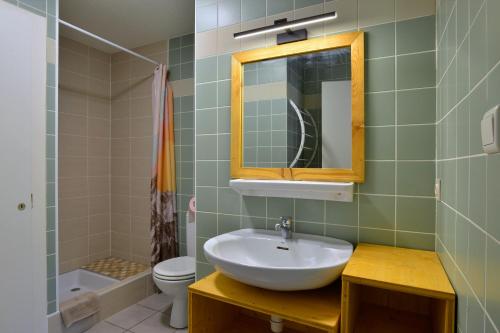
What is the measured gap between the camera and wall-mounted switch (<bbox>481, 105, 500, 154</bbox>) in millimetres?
451

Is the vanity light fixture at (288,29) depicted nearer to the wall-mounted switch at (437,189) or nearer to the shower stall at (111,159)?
the wall-mounted switch at (437,189)

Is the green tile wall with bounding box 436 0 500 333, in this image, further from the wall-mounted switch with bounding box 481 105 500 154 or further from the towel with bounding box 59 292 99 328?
the towel with bounding box 59 292 99 328

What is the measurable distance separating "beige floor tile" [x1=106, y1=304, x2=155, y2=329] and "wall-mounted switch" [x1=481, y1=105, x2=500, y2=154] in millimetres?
2406

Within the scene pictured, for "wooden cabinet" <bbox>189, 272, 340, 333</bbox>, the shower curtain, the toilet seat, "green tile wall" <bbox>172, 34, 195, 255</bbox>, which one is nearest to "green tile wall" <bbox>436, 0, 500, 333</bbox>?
"wooden cabinet" <bbox>189, 272, 340, 333</bbox>

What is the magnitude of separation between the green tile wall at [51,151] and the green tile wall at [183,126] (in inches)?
40.7

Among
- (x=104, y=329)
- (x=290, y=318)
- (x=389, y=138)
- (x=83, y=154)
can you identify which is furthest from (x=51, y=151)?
(x=389, y=138)

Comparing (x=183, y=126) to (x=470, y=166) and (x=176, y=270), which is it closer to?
(x=176, y=270)

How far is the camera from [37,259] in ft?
5.74

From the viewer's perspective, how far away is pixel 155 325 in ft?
6.99

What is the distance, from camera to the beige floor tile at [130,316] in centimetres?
215

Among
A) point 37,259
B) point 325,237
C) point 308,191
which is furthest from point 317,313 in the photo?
point 37,259

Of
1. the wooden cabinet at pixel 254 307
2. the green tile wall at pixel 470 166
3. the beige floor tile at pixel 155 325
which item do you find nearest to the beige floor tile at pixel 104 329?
the beige floor tile at pixel 155 325

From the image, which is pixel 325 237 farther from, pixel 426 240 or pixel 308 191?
pixel 426 240

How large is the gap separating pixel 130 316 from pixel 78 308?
1.36 feet
